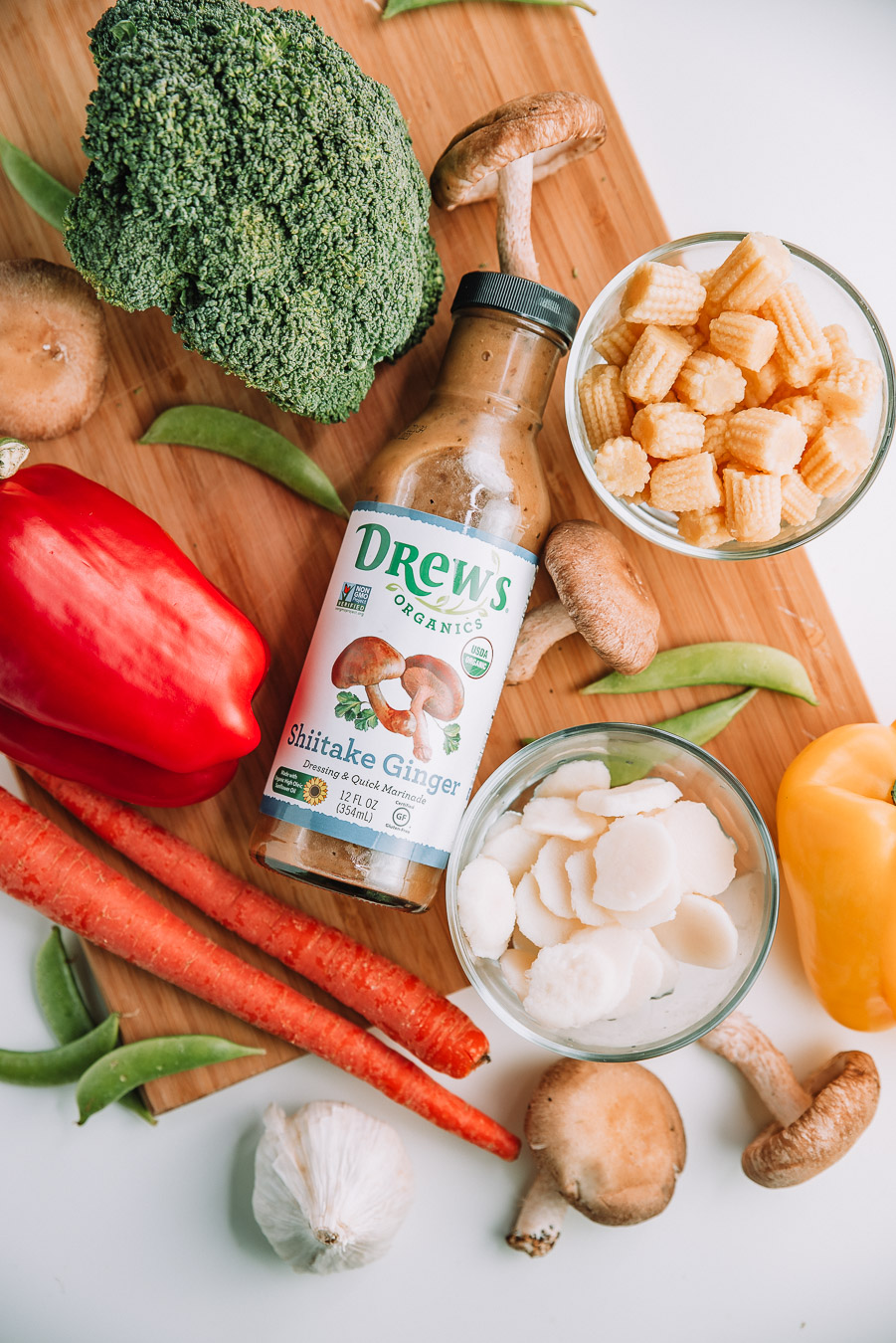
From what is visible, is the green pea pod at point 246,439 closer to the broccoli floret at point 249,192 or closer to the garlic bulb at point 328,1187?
the broccoli floret at point 249,192

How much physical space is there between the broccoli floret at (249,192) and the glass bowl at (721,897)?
0.67 meters

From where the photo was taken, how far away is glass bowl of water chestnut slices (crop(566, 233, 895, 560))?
122cm

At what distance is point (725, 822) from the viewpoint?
1411mm

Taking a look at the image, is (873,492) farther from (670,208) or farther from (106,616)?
(106,616)

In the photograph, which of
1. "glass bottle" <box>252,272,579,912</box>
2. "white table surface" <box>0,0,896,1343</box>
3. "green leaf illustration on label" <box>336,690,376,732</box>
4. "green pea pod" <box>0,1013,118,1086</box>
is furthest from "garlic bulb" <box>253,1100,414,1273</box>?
"green leaf illustration on label" <box>336,690,376,732</box>

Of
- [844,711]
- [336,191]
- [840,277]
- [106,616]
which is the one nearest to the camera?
[336,191]

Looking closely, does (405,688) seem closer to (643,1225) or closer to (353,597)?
(353,597)

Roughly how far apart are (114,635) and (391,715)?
0.40 meters

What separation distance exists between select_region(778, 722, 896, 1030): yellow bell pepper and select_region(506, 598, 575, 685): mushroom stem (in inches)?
17.2

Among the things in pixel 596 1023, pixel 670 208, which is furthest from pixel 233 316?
A: pixel 596 1023

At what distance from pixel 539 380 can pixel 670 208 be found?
0.52 m

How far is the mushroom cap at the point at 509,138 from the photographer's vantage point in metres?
1.20

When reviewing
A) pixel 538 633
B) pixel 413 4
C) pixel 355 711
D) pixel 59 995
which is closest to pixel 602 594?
pixel 538 633

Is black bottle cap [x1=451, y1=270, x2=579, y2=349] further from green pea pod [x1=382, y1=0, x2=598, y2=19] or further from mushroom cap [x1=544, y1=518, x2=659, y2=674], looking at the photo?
green pea pod [x1=382, y1=0, x2=598, y2=19]
